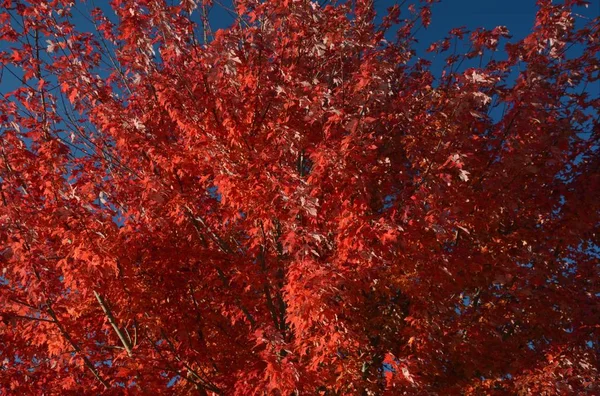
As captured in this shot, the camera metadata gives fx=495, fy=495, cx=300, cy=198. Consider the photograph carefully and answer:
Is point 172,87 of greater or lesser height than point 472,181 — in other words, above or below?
above

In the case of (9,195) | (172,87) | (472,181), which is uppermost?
(172,87)

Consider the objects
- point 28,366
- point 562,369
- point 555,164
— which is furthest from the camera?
point 555,164

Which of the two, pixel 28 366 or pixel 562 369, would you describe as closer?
pixel 562 369

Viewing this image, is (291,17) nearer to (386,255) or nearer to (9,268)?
(386,255)

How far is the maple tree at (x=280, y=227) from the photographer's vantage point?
5762mm

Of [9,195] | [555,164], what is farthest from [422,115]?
[9,195]

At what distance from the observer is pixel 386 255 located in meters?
5.99

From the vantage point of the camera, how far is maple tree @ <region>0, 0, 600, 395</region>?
18.9 feet

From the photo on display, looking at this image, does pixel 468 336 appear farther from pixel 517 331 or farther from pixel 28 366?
pixel 28 366

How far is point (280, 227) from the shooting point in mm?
7262

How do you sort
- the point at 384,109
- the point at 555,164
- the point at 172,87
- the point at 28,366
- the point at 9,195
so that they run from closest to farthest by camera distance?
the point at 9,195 < the point at 172,87 < the point at 28,366 < the point at 555,164 < the point at 384,109

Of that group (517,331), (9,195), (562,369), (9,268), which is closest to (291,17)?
(9,195)

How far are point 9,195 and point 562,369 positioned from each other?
7193 millimetres

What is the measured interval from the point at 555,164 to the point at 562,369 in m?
3.56
